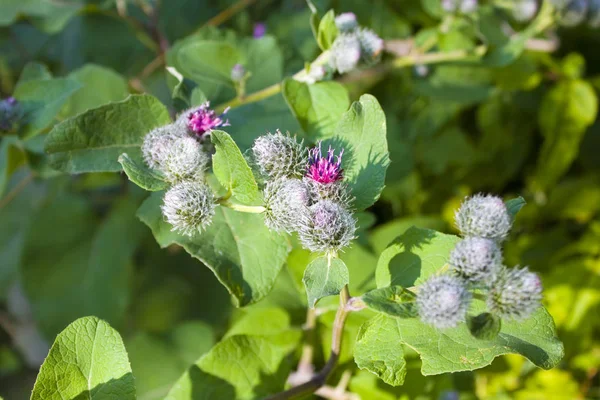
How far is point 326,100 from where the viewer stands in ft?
5.58

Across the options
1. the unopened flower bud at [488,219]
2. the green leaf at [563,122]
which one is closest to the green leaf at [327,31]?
the unopened flower bud at [488,219]

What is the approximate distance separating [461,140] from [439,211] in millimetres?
416

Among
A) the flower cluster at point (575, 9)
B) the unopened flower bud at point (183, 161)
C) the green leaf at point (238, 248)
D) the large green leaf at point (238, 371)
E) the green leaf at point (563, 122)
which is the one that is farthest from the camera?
the green leaf at point (563, 122)

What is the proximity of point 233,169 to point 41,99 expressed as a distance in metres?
0.86

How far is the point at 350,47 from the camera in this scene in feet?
5.41

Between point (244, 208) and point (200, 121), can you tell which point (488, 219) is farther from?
point (200, 121)

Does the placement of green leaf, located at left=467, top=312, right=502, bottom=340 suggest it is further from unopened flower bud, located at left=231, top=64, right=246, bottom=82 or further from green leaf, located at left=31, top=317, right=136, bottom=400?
unopened flower bud, located at left=231, top=64, right=246, bottom=82

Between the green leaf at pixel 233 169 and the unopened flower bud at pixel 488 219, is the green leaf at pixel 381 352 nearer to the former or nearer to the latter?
the unopened flower bud at pixel 488 219

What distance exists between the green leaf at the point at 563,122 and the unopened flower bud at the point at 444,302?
1.85 meters

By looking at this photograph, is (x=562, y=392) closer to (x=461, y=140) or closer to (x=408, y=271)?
(x=461, y=140)

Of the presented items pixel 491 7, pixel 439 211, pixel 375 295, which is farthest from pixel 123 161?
pixel 439 211

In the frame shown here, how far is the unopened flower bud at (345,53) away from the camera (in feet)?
5.39

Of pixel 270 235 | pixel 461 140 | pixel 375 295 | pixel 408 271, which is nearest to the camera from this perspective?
pixel 375 295

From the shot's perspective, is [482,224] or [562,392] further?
[562,392]
